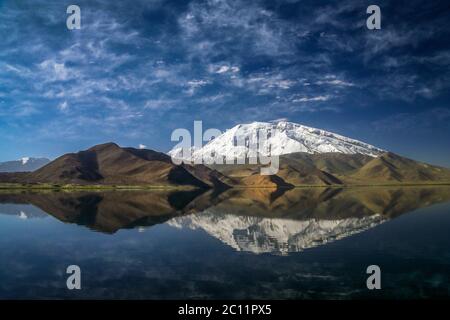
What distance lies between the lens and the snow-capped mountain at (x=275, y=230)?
43.9m

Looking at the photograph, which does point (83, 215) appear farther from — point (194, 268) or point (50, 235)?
point (194, 268)

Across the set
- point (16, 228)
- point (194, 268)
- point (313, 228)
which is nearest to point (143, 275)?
point (194, 268)

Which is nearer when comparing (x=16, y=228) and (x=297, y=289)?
(x=297, y=289)

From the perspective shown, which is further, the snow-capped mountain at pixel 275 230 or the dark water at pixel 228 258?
the snow-capped mountain at pixel 275 230

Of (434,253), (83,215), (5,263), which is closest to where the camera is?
(5,263)

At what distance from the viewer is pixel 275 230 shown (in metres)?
56.0

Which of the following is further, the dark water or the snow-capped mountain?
the snow-capped mountain

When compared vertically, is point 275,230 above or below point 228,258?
above

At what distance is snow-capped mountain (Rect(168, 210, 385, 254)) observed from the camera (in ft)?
144

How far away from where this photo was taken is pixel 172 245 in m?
45.4

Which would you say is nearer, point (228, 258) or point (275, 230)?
point (228, 258)
